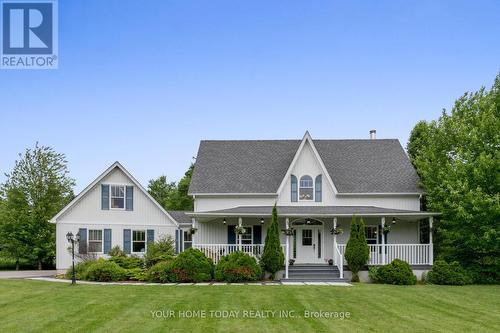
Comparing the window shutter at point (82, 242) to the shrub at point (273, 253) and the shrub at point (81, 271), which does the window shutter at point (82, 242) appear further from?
the shrub at point (273, 253)

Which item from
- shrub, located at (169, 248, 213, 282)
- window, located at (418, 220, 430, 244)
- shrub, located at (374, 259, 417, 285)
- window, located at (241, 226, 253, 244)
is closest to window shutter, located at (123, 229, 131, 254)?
shrub, located at (169, 248, 213, 282)

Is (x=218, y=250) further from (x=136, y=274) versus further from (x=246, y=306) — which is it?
(x=246, y=306)

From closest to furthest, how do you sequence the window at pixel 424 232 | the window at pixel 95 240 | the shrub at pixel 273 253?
the shrub at pixel 273 253, the window at pixel 95 240, the window at pixel 424 232

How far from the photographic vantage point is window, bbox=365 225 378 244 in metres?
25.2

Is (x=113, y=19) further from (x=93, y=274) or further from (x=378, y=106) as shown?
(x=378, y=106)

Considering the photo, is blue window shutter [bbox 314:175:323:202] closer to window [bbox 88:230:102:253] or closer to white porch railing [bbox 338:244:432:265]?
white porch railing [bbox 338:244:432:265]

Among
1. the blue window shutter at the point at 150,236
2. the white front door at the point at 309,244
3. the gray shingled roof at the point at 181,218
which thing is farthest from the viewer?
the gray shingled roof at the point at 181,218

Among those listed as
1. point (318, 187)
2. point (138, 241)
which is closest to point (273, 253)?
point (318, 187)

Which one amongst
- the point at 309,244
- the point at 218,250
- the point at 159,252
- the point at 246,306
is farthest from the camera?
the point at 309,244

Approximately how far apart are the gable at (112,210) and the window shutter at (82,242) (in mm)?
556

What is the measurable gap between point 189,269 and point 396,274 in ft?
29.7

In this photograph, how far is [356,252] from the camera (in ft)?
71.0

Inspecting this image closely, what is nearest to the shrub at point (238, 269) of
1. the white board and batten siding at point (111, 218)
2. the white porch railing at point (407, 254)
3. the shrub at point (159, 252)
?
the shrub at point (159, 252)

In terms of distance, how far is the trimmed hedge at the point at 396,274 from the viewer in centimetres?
2091
